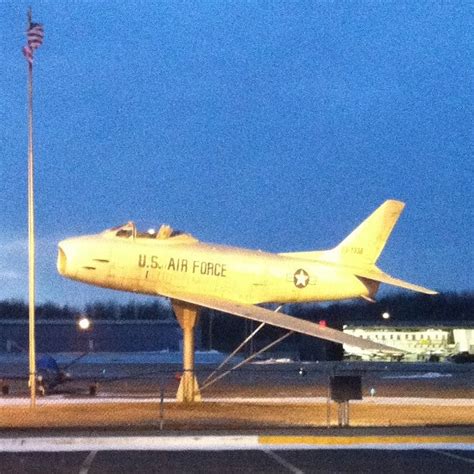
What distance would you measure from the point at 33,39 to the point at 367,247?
11.2 m

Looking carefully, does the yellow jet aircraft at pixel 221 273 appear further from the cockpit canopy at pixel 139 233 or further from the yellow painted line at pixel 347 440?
the yellow painted line at pixel 347 440

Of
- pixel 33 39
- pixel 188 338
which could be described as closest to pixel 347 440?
pixel 188 338

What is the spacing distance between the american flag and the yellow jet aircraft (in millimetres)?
5073

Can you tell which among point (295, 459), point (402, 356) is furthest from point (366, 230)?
point (402, 356)

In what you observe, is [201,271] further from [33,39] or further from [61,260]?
[33,39]

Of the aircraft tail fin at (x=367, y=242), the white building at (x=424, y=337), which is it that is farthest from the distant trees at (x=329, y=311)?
the aircraft tail fin at (x=367, y=242)

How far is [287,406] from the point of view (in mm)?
28312

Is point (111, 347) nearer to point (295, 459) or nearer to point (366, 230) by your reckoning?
point (366, 230)

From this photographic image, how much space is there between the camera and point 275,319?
28422 mm

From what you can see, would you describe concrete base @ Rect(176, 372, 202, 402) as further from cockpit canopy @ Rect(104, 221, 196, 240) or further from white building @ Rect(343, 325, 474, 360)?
white building @ Rect(343, 325, 474, 360)

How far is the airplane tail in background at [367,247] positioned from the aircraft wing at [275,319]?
2482 mm

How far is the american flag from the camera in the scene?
27844 mm

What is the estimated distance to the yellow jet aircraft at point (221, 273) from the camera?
1115 inches

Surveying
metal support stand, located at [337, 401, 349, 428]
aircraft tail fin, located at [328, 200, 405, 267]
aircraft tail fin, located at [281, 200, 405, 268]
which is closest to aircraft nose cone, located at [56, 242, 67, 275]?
aircraft tail fin, located at [281, 200, 405, 268]
